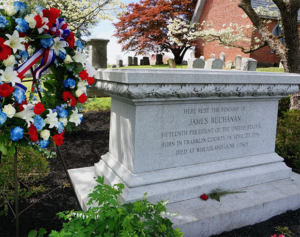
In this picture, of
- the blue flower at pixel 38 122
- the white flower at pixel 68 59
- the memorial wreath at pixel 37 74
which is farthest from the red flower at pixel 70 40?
the blue flower at pixel 38 122

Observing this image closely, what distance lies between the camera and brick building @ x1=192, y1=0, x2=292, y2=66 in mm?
22172

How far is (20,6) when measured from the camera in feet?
7.33

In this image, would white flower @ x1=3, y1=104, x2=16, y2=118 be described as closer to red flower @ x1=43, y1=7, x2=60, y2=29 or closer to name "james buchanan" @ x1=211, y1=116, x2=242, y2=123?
red flower @ x1=43, y1=7, x2=60, y2=29

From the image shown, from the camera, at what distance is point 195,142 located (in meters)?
3.36

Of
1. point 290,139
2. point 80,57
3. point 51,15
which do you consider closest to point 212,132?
point 80,57

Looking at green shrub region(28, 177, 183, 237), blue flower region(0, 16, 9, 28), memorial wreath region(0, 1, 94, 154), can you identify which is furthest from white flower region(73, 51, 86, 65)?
green shrub region(28, 177, 183, 237)

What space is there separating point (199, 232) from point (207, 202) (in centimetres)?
40

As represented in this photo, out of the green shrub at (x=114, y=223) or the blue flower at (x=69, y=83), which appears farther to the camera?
the blue flower at (x=69, y=83)

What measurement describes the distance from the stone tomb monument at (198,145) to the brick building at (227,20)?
1789cm

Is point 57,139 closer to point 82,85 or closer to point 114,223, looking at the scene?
point 82,85

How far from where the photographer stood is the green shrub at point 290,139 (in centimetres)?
502

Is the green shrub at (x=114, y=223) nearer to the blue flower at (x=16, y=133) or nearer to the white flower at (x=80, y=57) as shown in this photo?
the blue flower at (x=16, y=133)

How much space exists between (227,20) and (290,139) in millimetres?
21481

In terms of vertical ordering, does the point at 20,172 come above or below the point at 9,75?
below
